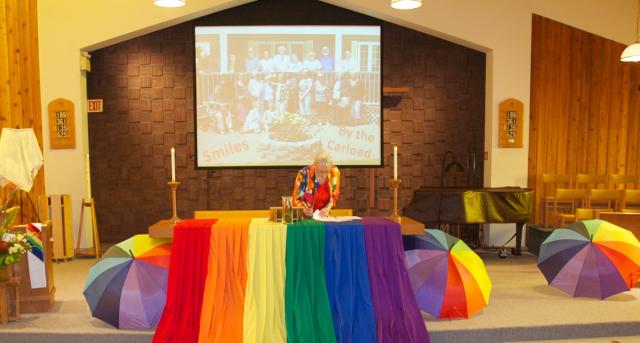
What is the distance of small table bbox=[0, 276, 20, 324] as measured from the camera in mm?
3939

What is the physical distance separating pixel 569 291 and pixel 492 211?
1.73 m

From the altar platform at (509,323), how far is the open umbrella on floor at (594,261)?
0.17m

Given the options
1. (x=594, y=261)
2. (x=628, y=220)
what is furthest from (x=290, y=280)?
(x=628, y=220)

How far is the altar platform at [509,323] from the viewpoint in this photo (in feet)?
12.3

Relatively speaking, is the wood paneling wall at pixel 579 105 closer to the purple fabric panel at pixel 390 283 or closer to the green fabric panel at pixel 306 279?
the purple fabric panel at pixel 390 283

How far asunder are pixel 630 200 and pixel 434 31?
3.57 metres

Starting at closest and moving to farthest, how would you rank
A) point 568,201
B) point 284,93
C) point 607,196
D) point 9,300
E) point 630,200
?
point 9,300, point 607,196, point 630,200, point 568,201, point 284,93

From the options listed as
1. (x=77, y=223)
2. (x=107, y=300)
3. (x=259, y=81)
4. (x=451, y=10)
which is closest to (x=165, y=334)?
(x=107, y=300)

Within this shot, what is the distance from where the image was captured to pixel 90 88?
7.36 metres

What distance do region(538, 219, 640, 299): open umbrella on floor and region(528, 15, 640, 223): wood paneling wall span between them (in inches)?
114

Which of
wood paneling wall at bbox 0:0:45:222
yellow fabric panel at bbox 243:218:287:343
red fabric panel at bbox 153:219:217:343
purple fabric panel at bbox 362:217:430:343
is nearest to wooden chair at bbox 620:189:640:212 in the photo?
purple fabric panel at bbox 362:217:430:343

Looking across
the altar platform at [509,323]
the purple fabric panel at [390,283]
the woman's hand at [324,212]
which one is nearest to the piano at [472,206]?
the altar platform at [509,323]

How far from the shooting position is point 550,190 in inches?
287

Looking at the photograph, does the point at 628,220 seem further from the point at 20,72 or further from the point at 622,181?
the point at 20,72
